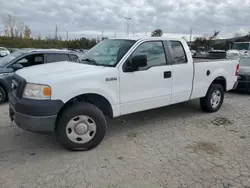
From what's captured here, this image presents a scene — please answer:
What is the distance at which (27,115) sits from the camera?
3432mm

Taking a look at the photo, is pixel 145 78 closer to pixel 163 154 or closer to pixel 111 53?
pixel 111 53

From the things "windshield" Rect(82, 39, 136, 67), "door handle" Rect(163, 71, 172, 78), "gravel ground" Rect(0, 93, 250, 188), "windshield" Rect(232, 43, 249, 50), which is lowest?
"gravel ground" Rect(0, 93, 250, 188)

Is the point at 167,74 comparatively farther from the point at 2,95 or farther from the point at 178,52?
the point at 2,95

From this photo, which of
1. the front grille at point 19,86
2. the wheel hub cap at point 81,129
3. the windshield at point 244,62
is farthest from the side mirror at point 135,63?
the windshield at point 244,62

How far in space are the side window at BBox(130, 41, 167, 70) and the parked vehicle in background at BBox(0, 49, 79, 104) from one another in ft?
9.69

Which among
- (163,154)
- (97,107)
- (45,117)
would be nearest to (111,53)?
(97,107)

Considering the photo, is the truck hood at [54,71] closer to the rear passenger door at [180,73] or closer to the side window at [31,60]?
the rear passenger door at [180,73]

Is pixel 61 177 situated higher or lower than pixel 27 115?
lower

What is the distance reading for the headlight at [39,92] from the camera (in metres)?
3.41

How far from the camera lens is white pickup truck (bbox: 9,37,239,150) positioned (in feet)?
11.4

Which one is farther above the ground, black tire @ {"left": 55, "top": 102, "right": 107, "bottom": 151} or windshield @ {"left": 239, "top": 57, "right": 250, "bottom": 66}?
windshield @ {"left": 239, "top": 57, "right": 250, "bottom": 66}

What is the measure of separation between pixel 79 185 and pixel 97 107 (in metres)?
1.42

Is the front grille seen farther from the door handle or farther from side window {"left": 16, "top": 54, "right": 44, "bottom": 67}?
side window {"left": 16, "top": 54, "right": 44, "bottom": 67}

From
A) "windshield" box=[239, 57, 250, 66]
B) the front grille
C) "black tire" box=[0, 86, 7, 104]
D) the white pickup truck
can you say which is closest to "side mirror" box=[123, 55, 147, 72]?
the white pickup truck
